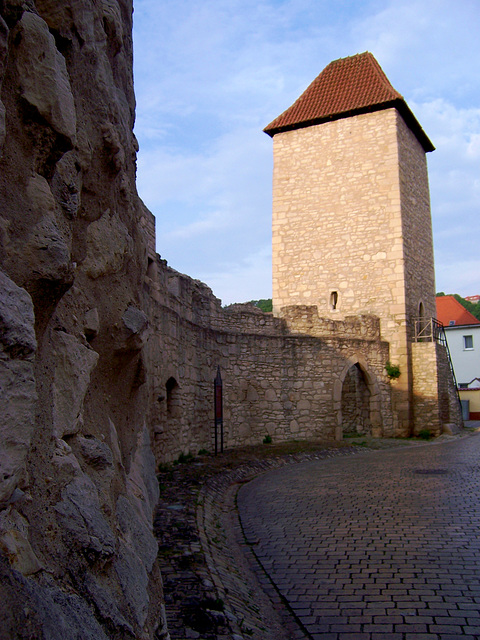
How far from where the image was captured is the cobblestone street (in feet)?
12.3

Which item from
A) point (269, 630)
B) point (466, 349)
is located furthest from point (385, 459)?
point (466, 349)

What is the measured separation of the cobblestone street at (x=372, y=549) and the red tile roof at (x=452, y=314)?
32.2 meters

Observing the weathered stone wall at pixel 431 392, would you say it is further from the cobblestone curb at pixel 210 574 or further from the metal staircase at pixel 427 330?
the cobblestone curb at pixel 210 574

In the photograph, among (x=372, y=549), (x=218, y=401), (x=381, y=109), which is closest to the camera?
(x=372, y=549)

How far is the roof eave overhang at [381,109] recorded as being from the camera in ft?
63.9

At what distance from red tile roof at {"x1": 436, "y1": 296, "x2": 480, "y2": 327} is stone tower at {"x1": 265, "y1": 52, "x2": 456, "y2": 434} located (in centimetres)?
1999

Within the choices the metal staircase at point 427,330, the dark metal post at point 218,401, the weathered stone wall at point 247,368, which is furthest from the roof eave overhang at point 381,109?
the dark metal post at point 218,401

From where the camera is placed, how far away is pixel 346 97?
2064cm

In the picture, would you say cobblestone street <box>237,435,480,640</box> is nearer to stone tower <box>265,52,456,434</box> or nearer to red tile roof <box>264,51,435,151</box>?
stone tower <box>265,52,456,434</box>

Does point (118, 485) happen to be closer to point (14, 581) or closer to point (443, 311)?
point (14, 581)

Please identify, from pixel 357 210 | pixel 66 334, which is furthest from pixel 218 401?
pixel 357 210

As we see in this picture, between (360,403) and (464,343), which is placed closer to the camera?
(360,403)

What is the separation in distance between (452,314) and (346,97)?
24.0 m

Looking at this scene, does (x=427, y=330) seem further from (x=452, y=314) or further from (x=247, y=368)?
(x=452, y=314)
